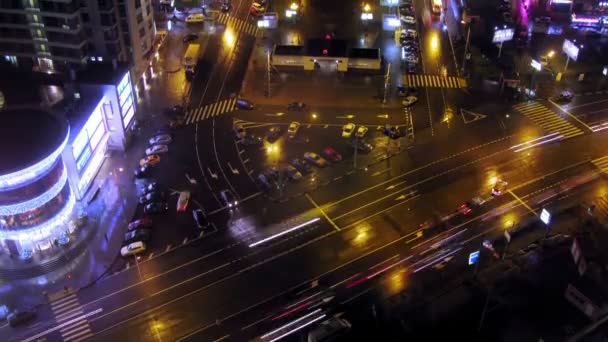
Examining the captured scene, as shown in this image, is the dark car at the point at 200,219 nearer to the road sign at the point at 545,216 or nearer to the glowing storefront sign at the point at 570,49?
the road sign at the point at 545,216

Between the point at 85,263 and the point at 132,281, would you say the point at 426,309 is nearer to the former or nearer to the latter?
the point at 132,281

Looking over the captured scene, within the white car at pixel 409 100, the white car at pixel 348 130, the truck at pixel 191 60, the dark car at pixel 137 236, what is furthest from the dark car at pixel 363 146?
the truck at pixel 191 60

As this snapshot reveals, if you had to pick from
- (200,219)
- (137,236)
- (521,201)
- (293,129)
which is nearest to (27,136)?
(137,236)

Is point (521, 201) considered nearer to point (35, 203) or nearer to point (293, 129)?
point (293, 129)

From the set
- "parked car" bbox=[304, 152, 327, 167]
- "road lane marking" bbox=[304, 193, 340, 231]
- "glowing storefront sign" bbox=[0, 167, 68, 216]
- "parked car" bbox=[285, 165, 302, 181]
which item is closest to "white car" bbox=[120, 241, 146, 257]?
"glowing storefront sign" bbox=[0, 167, 68, 216]

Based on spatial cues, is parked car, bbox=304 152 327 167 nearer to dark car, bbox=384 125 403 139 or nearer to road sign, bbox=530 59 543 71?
dark car, bbox=384 125 403 139

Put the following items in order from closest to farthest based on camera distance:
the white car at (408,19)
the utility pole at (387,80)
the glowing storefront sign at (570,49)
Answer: the utility pole at (387,80)
the glowing storefront sign at (570,49)
the white car at (408,19)
